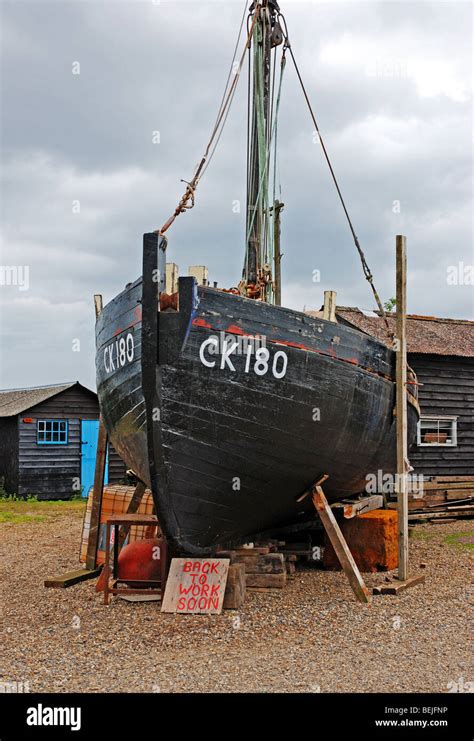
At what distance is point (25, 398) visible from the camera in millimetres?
19250

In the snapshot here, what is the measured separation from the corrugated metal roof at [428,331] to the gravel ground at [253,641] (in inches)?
288

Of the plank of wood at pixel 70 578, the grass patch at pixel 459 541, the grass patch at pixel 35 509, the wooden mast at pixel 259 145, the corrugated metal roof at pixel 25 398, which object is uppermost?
the wooden mast at pixel 259 145

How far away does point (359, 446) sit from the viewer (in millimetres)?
7578

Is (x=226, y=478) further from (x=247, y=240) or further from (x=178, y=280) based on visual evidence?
(x=247, y=240)

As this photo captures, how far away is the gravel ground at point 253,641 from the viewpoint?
447 centimetres

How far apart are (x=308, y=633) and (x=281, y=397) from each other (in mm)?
1926

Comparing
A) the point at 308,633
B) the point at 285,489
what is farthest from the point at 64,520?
the point at 308,633

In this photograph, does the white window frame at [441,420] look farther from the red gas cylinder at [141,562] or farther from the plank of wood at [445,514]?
the red gas cylinder at [141,562]

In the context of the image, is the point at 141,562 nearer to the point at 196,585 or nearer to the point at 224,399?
the point at 196,585

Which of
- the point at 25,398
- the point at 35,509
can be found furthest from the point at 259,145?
the point at 25,398

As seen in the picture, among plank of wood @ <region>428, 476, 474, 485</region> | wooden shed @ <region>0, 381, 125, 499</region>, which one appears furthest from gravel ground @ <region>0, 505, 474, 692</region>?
wooden shed @ <region>0, 381, 125, 499</region>

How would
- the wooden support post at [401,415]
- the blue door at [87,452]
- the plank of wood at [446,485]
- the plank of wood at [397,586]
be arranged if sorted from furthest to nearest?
1. the blue door at [87,452]
2. the plank of wood at [446,485]
3. the wooden support post at [401,415]
4. the plank of wood at [397,586]

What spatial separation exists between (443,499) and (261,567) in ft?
24.7

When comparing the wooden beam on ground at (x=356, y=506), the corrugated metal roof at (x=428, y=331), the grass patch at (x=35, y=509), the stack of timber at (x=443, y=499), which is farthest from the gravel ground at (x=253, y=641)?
the corrugated metal roof at (x=428, y=331)
